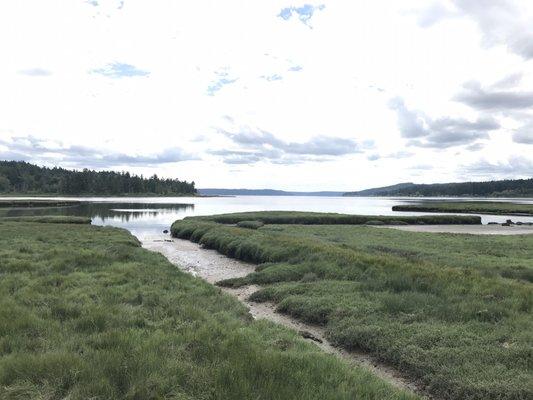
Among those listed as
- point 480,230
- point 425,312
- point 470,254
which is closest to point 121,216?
point 480,230

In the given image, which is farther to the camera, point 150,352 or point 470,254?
point 470,254

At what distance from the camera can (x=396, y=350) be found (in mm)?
11156

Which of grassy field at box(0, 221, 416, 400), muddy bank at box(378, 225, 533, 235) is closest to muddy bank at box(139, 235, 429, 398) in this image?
grassy field at box(0, 221, 416, 400)

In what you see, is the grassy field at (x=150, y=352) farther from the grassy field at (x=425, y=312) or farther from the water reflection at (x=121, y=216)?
the water reflection at (x=121, y=216)

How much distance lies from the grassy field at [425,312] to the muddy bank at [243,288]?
358 mm

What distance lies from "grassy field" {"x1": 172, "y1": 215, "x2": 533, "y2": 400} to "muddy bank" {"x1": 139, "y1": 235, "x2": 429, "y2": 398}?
1.17ft

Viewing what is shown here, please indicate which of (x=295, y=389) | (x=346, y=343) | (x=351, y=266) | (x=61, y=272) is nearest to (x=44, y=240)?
(x=61, y=272)

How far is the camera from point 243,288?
2116 centimetres

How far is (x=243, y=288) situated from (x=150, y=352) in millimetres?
12702

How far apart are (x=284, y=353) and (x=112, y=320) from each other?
464cm

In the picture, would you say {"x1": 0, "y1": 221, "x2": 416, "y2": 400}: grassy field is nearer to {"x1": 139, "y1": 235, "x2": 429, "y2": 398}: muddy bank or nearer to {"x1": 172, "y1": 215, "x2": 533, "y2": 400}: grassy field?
{"x1": 139, "y1": 235, "x2": 429, "y2": 398}: muddy bank

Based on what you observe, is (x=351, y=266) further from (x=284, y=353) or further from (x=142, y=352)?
(x=142, y=352)

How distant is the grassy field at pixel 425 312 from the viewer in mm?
9414

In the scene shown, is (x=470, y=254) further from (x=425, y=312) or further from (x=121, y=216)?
(x=121, y=216)
